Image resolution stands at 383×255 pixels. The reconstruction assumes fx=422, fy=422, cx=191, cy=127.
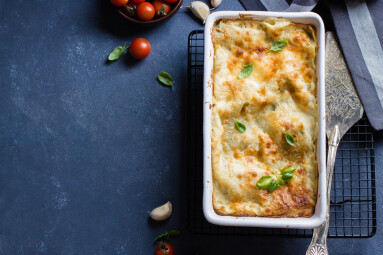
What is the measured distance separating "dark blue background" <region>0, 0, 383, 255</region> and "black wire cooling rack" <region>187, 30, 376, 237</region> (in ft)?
0.29

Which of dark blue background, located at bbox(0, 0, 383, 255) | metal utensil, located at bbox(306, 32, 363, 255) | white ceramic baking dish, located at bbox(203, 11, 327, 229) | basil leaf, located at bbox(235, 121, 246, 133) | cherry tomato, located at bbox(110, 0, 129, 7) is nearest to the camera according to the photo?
white ceramic baking dish, located at bbox(203, 11, 327, 229)

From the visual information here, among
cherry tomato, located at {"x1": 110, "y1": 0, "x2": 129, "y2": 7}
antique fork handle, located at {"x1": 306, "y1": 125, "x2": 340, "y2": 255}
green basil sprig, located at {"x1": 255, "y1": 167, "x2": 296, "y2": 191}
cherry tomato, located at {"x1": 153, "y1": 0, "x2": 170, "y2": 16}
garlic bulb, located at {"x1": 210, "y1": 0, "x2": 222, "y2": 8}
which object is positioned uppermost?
cherry tomato, located at {"x1": 110, "y1": 0, "x2": 129, "y2": 7}

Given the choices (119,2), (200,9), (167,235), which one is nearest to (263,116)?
(200,9)

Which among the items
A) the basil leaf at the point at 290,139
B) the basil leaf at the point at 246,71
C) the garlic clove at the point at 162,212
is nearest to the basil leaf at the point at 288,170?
the basil leaf at the point at 290,139

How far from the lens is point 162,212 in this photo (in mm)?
2748

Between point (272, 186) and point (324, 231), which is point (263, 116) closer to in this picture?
point (272, 186)

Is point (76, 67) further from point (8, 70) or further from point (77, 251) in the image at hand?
point (77, 251)

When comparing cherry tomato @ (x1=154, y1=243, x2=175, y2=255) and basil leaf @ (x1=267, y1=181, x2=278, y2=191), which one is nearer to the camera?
basil leaf @ (x1=267, y1=181, x2=278, y2=191)

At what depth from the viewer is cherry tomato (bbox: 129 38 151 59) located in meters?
2.79

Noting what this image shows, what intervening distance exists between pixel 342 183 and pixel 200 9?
57.6 inches

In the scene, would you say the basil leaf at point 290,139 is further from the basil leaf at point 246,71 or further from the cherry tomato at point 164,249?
the cherry tomato at point 164,249

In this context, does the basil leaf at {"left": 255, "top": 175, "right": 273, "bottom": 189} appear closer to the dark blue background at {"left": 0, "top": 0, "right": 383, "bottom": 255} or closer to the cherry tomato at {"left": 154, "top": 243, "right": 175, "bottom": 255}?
the dark blue background at {"left": 0, "top": 0, "right": 383, "bottom": 255}

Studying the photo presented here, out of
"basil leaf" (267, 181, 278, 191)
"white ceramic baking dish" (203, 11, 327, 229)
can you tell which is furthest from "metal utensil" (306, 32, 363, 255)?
"basil leaf" (267, 181, 278, 191)

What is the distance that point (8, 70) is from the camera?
2.92 meters
